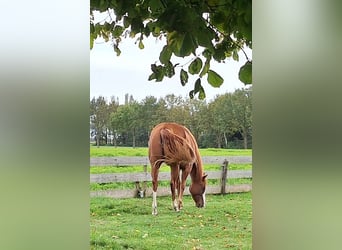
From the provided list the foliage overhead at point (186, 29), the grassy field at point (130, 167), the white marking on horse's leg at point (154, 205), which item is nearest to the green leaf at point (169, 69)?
the foliage overhead at point (186, 29)

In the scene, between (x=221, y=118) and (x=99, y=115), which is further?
(x=221, y=118)

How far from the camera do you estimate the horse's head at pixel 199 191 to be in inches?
45.1

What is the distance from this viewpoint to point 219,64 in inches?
45.2

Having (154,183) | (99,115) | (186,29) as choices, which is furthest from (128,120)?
(186,29)

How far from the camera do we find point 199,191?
116 cm

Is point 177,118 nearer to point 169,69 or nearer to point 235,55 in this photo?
point 169,69

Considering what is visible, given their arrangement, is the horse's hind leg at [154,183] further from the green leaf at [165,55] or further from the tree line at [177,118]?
the green leaf at [165,55]

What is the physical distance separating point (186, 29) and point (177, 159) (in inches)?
14.4

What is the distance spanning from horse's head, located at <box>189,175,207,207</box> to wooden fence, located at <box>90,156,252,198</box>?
1 centimetres

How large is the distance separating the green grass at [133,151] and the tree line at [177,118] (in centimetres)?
1

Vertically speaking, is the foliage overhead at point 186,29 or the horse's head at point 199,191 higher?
the foliage overhead at point 186,29
